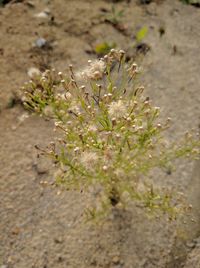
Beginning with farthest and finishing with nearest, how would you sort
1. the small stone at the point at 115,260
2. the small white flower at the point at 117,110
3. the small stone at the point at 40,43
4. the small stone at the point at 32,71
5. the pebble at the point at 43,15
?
the pebble at the point at 43,15 < the small stone at the point at 40,43 < the small stone at the point at 32,71 < the small stone at the point at 115,260 < the small white flower at the point at 117,110

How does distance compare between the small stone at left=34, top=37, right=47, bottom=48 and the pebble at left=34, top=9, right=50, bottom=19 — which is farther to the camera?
the pebble at left=34, top=9, right=50, bottom=19

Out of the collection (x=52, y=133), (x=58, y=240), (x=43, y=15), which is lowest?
(x=58, y=240)

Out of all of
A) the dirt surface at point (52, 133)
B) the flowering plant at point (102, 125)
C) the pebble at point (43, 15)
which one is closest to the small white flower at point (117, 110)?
the flowering plant at point (102, 125)

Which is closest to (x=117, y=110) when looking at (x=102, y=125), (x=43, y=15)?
(x=102, y=125)

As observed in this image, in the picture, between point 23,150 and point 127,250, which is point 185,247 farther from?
point 23,150

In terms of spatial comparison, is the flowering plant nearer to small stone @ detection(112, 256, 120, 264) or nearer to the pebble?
small stone @ detection(112, 256, 120, 264)

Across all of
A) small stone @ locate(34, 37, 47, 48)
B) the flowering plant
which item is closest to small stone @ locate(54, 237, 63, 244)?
the flowering plant

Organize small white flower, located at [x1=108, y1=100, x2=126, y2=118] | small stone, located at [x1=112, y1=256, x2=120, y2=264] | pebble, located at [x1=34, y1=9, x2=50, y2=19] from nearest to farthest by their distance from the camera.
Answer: small white flower, located at [x1=108, y1=100, x2=126, y2=118], small stone, located at [x1=112, y1=256, x2=120, y2=264], pebble, located at [x1=34, y1=9, x2=50, y2=19]

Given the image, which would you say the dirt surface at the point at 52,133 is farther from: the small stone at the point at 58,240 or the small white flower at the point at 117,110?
the small white flower at the point at 117,110

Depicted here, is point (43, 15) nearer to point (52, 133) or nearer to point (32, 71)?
point (32, 71)
